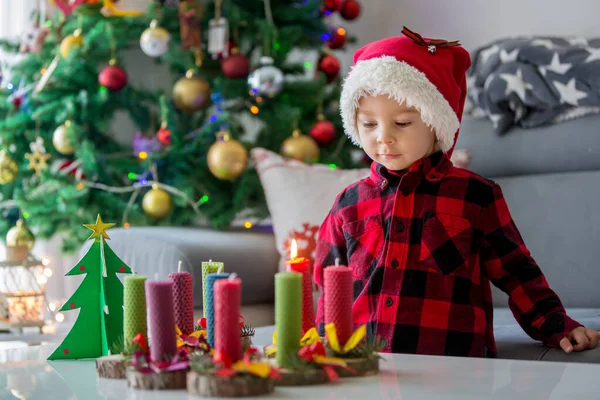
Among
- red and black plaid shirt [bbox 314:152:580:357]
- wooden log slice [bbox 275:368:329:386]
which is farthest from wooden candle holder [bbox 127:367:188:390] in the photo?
red and black plaid shirt [bbox 314:152:580:357]

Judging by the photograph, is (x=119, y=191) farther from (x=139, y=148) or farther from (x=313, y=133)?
(x=313, y=133)

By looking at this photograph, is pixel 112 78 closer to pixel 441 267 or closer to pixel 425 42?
pixel 425 42

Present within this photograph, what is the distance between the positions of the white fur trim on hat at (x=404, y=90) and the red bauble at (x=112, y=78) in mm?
1319

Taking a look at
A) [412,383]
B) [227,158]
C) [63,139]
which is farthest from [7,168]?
[412,383]

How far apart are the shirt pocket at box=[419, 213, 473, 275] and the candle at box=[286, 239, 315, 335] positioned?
41 centimetres

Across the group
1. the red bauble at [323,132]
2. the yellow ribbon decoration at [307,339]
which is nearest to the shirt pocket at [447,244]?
the yellow ribbon decoration at [307,339]

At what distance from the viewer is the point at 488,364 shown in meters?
1.09

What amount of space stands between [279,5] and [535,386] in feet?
6.97

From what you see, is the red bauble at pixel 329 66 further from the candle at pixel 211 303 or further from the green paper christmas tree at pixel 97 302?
the candle at pixel 211 303

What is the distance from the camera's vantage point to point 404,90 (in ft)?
4.59

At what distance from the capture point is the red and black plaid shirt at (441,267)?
1.42 m

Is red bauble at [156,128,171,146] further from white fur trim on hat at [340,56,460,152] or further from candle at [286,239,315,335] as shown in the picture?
Result: candle at [286,239,315,335]

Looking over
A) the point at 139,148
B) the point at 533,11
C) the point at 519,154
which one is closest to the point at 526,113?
the point at 519,154

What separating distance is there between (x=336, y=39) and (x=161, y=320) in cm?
204
